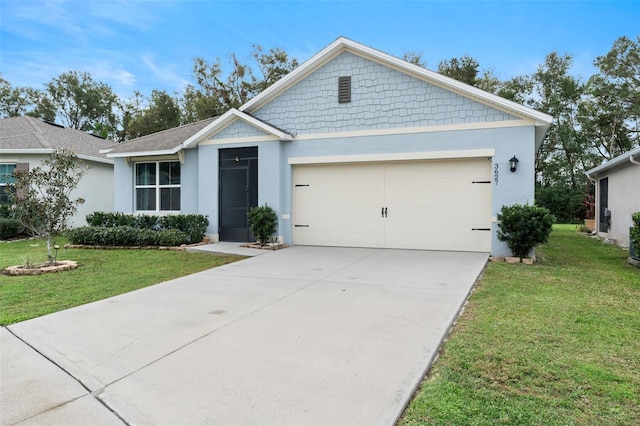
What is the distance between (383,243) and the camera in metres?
10.9

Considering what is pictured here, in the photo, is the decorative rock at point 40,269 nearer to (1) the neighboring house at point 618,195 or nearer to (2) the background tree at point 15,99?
(1) the neighboring house at point 618,195

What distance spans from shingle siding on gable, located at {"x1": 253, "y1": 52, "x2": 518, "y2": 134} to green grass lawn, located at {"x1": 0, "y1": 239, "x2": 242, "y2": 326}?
15.1 ft

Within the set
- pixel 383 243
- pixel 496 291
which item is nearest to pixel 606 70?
pixel 383 243

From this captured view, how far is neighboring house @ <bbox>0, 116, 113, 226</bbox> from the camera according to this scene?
50.1 ft

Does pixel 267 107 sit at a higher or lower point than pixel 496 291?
higher

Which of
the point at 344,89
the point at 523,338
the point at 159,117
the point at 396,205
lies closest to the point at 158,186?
the point at 344,89

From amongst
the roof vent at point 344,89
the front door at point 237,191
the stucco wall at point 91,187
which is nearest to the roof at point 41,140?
the stucco wall at point 91,187

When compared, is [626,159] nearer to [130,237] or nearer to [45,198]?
[130,237]

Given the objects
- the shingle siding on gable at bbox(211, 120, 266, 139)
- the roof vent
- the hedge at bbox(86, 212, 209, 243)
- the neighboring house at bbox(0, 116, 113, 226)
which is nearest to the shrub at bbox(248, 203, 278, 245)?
the hedge at bbox(86, 212, 209, 243)

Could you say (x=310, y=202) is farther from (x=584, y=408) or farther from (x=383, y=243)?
(x=584, y=408)

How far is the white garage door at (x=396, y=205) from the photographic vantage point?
1003 cm

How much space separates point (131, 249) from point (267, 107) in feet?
19.0

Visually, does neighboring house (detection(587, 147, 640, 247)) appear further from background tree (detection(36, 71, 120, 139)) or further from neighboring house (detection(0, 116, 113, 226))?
background tree (detection(36, 71, 120, 139))

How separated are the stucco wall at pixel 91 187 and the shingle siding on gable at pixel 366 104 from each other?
9359 mm
